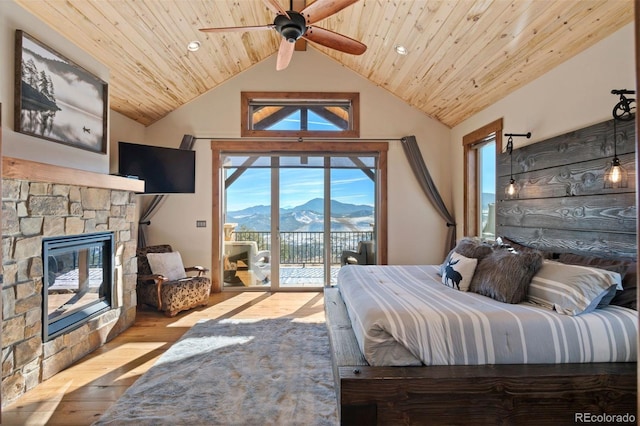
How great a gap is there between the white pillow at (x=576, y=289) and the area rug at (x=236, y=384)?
157 centimetres

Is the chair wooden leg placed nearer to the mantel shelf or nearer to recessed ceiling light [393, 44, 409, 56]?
the mantel shelf

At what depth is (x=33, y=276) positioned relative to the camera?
7.71 feet

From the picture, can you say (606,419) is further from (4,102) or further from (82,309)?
(4,102)

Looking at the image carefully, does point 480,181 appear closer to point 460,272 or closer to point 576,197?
point 576,197

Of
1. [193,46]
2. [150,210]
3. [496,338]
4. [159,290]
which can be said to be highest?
[193,46]

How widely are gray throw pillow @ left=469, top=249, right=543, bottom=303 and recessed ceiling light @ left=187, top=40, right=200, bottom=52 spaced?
3935 millimetres

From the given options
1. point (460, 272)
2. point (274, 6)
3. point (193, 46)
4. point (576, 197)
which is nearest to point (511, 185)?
point (576, 197)

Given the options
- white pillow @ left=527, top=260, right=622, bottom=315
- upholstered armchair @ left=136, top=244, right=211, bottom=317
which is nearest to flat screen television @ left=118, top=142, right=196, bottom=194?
upholstered armchair @ left=136, top=244, right=211, bottom=317

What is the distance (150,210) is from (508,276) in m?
4.83

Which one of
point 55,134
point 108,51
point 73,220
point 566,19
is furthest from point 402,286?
point 108,51

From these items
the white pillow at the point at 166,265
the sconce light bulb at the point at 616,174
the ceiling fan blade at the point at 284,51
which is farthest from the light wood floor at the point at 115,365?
the sconce light bulb at the point at 616,174

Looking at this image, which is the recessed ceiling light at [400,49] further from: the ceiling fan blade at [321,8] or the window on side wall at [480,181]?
the ceiling fan blade at [321,8]

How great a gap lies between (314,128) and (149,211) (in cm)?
293

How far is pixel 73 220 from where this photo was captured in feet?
9.07
